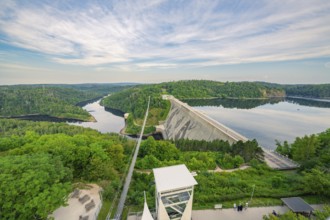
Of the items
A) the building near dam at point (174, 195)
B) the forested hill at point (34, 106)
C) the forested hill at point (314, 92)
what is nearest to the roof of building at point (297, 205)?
the building near dam at point (174, 195)

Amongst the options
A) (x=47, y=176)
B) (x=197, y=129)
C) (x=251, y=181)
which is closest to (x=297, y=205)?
(x=251, y=181)

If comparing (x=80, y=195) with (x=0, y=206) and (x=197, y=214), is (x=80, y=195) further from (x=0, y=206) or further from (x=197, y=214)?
(x=197, y=214)

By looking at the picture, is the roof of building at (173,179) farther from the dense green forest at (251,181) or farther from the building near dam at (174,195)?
the dense green forest at (251,181)

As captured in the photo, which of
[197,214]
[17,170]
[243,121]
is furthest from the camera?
[243,121]

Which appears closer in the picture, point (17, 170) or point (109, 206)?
point (17, 170)

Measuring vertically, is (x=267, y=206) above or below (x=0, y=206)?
below

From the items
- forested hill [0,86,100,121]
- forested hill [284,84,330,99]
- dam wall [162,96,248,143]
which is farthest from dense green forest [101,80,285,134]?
→ forested hill [0,86,100,121]

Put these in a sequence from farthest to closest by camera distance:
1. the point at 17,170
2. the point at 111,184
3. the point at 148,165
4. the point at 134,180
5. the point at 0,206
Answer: the point at 148,165 < the point at 134,180 < the point at 111,184 < the point at 17,170 < the point at 0,206

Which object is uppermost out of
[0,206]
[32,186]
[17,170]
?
[17,170]

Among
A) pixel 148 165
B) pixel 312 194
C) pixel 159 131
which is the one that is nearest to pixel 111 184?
pixel 148 165
